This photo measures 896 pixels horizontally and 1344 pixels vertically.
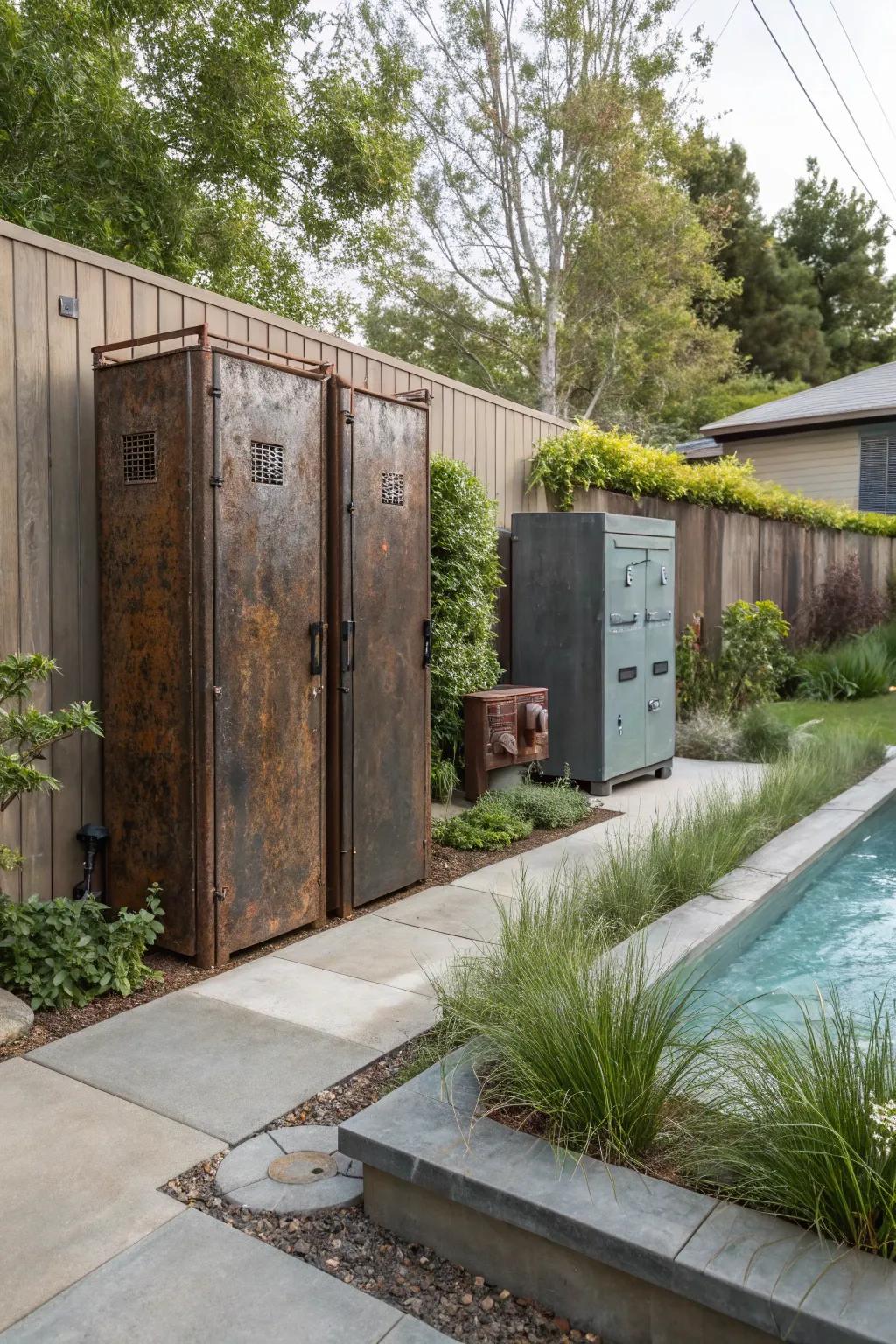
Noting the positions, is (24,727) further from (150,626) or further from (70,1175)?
(70,1175)

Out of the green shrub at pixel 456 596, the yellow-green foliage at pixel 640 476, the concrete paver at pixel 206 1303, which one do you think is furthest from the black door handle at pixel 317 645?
the yellow-green foliage at pixel 640 476

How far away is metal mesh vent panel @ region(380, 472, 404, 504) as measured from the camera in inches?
178

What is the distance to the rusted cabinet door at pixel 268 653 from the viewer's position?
3734 millimetres

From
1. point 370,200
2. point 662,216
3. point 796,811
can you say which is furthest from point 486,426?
point 662,216

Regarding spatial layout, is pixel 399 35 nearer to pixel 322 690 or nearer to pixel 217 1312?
pixel 322 690

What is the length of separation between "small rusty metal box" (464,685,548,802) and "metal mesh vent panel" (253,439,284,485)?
8.26ft

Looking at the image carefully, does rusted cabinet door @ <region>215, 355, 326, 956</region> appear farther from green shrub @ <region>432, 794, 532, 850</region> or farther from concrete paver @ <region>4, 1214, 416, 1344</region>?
concrete paver @ <region>4, 1214, 416, 1344</region>

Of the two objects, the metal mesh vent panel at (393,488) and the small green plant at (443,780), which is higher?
the metal mesh vent panel at (393,488)

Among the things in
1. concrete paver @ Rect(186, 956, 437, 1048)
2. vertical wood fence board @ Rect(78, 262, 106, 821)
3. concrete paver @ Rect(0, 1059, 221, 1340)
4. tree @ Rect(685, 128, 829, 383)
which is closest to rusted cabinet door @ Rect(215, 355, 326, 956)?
concrete paver @ Rect(186, 956, 437, 1048)

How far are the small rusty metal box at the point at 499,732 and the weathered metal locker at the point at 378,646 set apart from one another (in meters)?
1.24

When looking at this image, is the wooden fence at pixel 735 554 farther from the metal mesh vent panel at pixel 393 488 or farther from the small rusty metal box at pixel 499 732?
the metal mesh vent panel at pixel 393 488

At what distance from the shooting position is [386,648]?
4.57m

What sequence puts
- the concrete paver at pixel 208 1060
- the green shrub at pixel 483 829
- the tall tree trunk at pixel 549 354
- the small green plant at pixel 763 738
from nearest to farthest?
the concrete paver at pixel 208 1060 → the green shrub at pixel 483 829 → the small green plant at pixel 763 738 → the tall tree trunk at pixel 549 354

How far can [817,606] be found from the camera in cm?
1308
